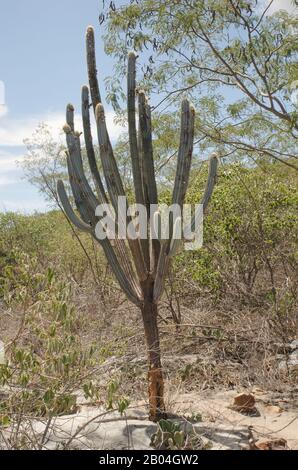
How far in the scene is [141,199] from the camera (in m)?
5.46

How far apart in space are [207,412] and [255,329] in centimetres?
179

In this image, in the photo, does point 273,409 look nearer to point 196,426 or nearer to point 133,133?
point 196,426

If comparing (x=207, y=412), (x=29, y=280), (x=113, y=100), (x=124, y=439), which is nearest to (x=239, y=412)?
(x=207, y=412)

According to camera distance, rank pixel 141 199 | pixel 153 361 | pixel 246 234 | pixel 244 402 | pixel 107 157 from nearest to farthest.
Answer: pixel 153 361 → pixel 107 157 → pixel 141 199 → pixel 244 402 → pixel 246 234

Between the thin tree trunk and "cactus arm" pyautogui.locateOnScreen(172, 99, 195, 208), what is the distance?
0.81 meters

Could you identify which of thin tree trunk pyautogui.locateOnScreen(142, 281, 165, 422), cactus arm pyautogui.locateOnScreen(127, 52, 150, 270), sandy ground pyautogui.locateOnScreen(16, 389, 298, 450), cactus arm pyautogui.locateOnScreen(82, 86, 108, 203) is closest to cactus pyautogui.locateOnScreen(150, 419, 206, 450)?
sandy ground pyautogui.locateOnScreen(16, 389, 298, 450)

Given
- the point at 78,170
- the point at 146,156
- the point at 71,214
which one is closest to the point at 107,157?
the point at 78,170

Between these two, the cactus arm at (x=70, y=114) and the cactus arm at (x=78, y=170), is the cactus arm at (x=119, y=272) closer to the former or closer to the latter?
the cactus arm at (x=78, y=170)

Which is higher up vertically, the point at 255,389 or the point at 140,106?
the point at 140,106

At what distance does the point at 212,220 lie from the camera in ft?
28.3

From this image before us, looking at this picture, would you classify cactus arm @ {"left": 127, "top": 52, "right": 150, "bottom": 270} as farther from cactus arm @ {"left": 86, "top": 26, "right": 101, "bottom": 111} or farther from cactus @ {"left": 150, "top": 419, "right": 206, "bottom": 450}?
cactus @ {"left": 150, "top": 419, "right": 206, "bottom": 450}

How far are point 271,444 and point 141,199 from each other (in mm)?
2280

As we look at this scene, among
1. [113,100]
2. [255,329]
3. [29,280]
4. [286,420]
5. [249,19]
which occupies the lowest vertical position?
[286,420]

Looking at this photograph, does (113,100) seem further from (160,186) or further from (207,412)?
(207,412)
